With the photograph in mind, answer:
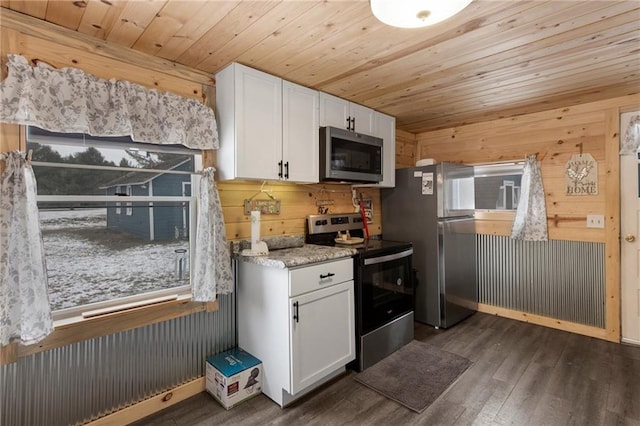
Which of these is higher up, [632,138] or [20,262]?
[632,138]

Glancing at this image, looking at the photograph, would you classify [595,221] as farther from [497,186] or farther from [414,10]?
[414,10]

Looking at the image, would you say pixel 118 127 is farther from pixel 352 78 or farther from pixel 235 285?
pixel 352 78

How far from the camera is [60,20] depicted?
5.32ft

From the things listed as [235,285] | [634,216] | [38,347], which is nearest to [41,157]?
[38,347]

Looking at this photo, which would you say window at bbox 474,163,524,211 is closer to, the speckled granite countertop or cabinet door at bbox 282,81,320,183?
→ the speckled granite countertop

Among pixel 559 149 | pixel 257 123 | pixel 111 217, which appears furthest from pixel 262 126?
pixel 559 149

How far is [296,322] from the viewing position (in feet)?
6.66

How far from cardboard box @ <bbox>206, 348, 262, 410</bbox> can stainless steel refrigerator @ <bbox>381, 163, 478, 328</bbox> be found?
1911 millimetres

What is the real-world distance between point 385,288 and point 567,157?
7.48ft

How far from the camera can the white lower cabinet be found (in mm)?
2025

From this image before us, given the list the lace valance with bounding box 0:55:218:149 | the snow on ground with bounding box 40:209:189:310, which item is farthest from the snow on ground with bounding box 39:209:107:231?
the lace valance with bounding box 0:55:218:149

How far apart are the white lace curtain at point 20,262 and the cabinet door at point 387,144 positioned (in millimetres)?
2653

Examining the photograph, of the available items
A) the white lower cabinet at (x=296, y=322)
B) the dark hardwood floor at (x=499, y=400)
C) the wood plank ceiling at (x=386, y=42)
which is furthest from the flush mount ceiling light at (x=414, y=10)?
the dark hardwood floor at (x=499, y=400)

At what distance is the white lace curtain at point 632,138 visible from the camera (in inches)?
109
